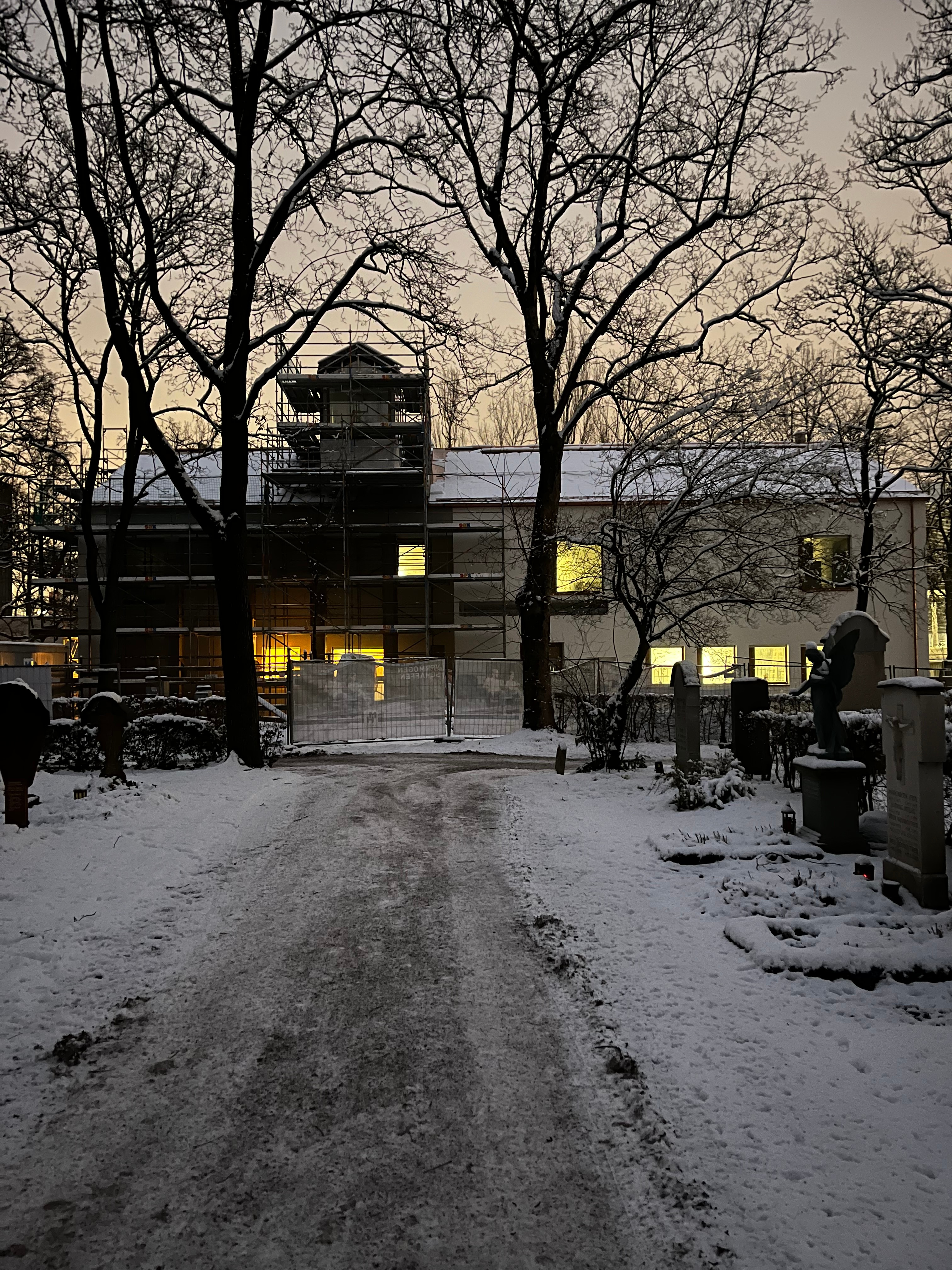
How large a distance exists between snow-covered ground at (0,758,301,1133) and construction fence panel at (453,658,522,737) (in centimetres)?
933

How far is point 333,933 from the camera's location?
20.3ft

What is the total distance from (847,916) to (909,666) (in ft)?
89.3

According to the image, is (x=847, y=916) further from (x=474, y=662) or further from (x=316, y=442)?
(x=316, y=442)

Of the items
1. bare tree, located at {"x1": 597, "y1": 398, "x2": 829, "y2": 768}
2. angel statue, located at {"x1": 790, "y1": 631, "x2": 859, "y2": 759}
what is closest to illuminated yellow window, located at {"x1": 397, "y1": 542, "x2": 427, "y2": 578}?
bare tree, located at {"x1": 597, "y1": 398, "x2": 829, "y2": 768}

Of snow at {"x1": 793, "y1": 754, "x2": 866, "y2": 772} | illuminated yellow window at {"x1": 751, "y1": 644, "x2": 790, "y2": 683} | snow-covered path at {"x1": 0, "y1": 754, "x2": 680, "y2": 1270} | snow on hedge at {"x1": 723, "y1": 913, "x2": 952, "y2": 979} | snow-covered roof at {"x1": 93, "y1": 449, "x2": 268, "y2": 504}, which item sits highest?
snow-covered roof at {"x1": 93, "y1": 449, "x2": 268, "y2": 504}

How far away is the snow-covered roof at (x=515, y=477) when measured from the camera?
3084 cm

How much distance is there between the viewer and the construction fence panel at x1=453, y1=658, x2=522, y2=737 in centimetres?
2003

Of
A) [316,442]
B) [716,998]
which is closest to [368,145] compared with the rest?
[716,998]

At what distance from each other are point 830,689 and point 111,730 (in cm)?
795

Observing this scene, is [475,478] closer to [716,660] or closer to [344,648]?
[344,648]

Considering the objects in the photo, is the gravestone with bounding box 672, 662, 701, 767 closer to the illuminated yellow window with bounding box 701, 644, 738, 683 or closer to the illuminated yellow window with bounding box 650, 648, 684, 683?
the illuminated yellow window with bounding box 650, 648, 684, 683

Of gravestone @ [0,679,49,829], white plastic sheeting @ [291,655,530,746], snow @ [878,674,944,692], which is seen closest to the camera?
snow @ [878,674,944,692]

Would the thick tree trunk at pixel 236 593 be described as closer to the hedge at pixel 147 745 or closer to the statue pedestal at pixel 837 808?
the hedge at pixel 147 745

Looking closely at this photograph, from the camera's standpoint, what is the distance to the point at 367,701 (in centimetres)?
1906
